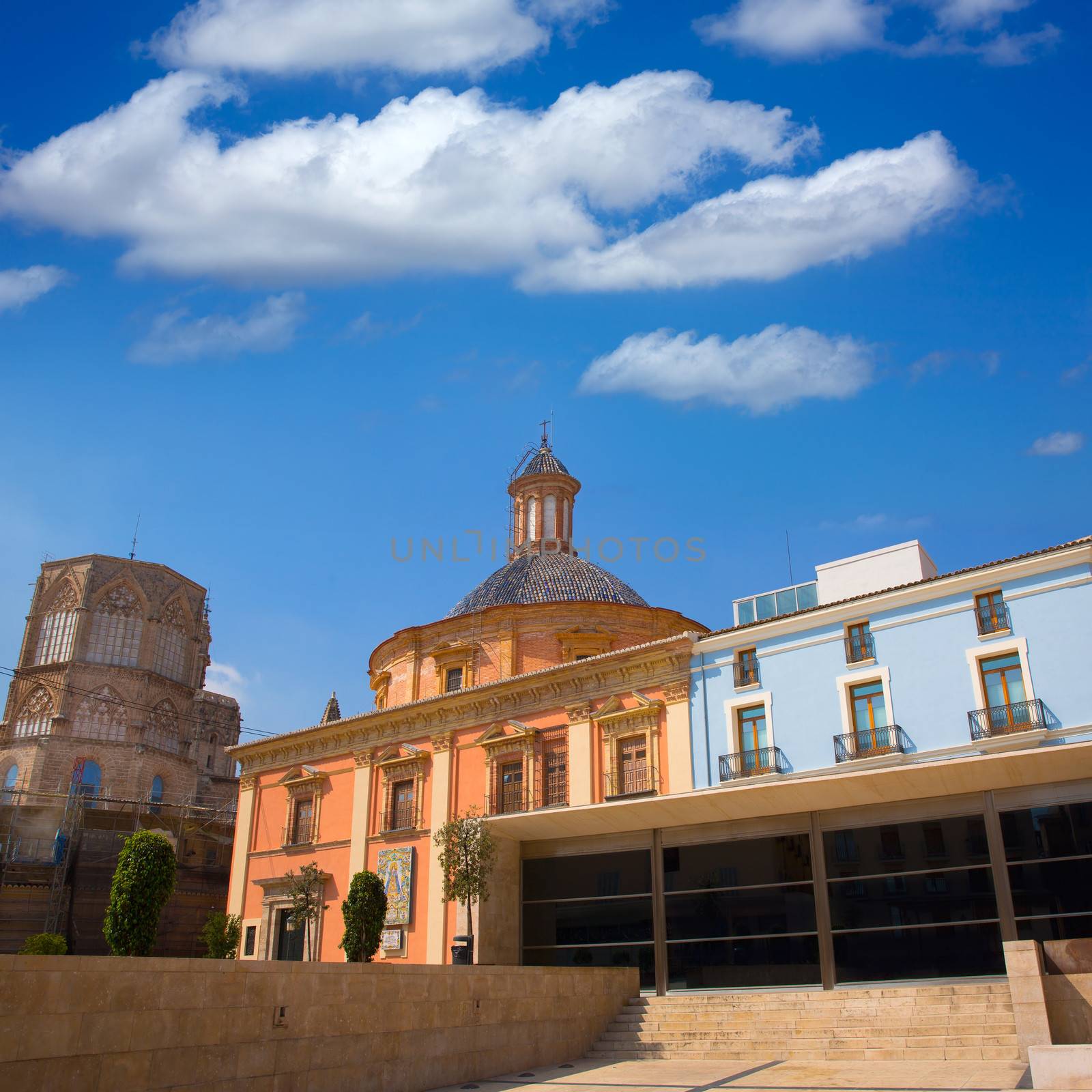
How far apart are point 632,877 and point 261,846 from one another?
14461 millimetres

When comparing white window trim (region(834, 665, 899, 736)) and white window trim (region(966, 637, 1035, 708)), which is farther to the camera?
white window trim (region(834, 665, 899, 736))

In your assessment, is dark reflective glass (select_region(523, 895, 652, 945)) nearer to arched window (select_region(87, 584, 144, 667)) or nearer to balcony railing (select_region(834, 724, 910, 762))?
balcony railing (select_region(834, 724, 910, 762))

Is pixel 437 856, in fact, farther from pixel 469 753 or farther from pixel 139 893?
pixel 139 893

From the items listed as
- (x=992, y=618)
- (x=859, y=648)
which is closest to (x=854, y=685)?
(x=859, y=648)

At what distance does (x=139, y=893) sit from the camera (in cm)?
2056

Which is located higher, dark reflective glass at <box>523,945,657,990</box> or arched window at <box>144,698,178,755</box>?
arched window at <box>144,698,178,755</box>

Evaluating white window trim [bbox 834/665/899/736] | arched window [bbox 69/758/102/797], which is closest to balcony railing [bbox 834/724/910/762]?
white window trim [bbox 834/665/899/736]

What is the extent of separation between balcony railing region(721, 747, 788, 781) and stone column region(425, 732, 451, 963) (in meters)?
8.63

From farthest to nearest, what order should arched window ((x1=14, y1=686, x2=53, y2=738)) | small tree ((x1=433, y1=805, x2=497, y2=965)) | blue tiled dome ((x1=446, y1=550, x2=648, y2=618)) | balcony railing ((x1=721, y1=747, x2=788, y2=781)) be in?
arched window ((x1=14, y1=686, x2=53, y2=738)), blue tiled dome ((x1=446, y1=550, x2=648, y2=618)), small tree ((x1=433, y1=805, x2=497, y2=965)), balcony railing ((x1=721, y1=747, x2=788, y2=781))

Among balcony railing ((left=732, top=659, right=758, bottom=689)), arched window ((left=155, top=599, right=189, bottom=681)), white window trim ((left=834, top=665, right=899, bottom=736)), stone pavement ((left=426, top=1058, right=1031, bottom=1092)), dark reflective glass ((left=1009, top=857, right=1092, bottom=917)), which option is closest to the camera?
stone pavement ((left=426, top=1058, right=1031, bottom=1092))

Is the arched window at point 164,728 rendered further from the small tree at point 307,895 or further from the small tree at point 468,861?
the small tree at point 468,861

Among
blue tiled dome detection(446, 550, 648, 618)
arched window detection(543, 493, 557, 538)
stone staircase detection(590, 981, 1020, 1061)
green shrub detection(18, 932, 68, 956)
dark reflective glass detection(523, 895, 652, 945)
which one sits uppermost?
arched window detection(543, 493, 557, 538)

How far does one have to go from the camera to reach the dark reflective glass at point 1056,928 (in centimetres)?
2000

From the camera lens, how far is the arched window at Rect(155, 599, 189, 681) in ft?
228
